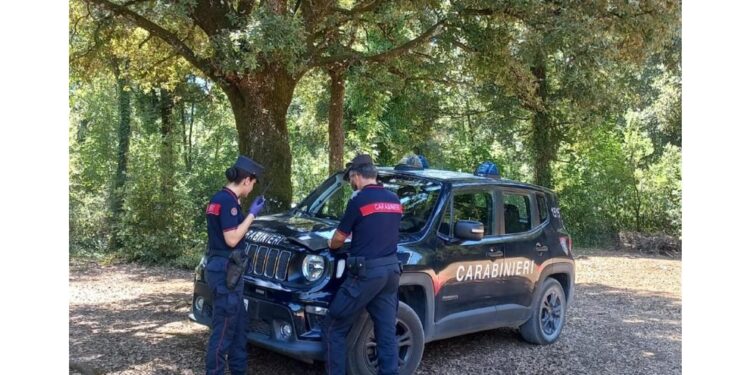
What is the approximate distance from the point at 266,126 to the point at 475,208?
3.92m

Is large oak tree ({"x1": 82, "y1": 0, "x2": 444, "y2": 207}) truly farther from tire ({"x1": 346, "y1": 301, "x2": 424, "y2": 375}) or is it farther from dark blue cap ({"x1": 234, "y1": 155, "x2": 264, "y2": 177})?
tire ({"x1": 346, "y1": 301, "x2": 424, "y2": 375})

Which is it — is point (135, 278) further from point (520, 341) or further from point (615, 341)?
point (615, 341)

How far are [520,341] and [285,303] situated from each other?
357 cm

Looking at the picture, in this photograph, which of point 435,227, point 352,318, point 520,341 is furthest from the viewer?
point 520,341

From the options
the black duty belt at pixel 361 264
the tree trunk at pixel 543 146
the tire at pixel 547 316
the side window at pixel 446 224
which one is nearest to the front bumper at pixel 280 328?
the black duty belt at pixel 361 264

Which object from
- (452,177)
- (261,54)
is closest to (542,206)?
(452,177)

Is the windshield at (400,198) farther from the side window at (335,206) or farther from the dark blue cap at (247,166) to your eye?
the dark blue cap at (247,166)

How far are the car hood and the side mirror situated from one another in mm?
1203

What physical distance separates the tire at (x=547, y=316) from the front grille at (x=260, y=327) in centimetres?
335

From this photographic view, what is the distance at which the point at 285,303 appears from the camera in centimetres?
521

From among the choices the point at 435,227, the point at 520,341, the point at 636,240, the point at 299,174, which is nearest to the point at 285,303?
the point at 435,227

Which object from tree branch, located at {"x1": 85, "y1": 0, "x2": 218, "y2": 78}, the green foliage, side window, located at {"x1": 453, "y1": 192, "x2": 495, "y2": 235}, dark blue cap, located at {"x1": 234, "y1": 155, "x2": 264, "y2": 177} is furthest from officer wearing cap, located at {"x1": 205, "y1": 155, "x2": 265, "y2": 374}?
the green foliage

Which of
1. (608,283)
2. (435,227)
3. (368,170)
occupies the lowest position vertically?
(608,283)

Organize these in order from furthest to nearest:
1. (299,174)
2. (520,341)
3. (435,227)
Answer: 1. (299,174)
2. (520,341)
3. (435,227)
